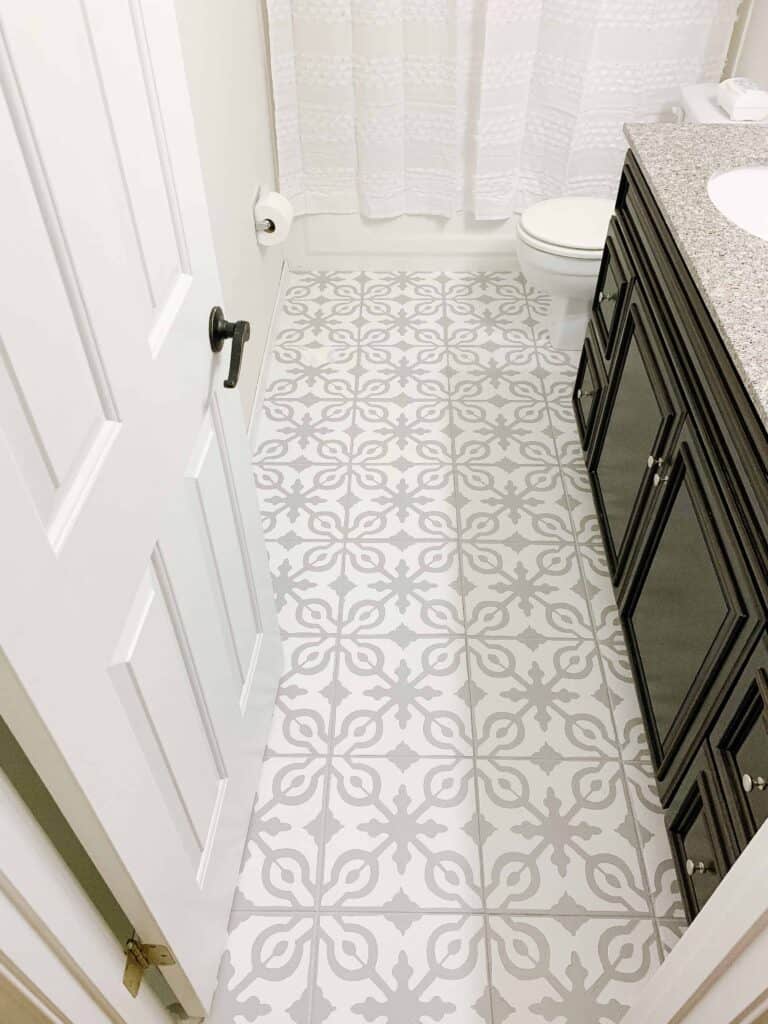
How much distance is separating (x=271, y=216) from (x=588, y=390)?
3.55 feet

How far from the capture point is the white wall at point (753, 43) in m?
2.41

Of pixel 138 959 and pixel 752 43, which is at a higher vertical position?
pixel 752 43

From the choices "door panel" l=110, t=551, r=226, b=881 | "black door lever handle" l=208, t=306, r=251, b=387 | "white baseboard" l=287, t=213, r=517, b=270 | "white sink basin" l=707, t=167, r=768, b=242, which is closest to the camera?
"door panel" l=110, t=551, r=226, b=881

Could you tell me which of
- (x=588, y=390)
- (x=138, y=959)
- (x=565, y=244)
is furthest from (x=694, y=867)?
(x=565, y=244)

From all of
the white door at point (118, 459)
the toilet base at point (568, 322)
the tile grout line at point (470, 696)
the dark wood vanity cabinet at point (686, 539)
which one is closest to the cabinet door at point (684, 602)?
the dark wood vanity cabinet at point (686, 539)

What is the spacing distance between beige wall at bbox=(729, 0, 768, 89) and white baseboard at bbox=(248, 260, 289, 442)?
163 cm

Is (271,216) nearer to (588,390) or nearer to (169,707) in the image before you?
(588,390)

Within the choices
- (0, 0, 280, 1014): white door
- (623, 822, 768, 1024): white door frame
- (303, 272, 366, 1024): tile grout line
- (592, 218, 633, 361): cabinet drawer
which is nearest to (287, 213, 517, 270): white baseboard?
(303, 272, 366, 1024): tile grout line

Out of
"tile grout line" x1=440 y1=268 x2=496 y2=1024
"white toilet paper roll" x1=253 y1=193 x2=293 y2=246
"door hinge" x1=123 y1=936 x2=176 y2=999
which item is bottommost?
"tile grout line" x1=440 y1=268 x2=496 y2=1024

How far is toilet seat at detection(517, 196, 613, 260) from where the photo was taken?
2.31 m

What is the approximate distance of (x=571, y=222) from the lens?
240 centimetres

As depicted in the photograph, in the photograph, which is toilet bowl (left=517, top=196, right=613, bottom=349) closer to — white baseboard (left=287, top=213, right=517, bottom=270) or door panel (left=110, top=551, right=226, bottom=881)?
white baseboard (left=287, top=213, right=517, bottom=270)

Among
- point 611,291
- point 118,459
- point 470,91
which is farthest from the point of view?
point 470,91

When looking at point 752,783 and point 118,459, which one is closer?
point 118,459
